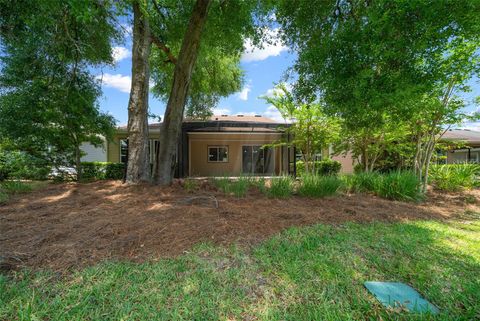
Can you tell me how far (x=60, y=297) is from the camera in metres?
2.10

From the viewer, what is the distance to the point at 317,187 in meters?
6.14

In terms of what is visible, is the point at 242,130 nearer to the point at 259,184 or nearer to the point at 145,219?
the point at 259,184

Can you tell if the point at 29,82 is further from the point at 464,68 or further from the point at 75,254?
the point at 464,68

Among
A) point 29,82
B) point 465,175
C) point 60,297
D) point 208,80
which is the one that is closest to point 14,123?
point 29,82

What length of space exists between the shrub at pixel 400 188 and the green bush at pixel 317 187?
5.17 feet

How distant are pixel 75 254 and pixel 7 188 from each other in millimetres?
6268

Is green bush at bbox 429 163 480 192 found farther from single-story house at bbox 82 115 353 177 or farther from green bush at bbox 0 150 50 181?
green bush at bbox 0 150 50 181

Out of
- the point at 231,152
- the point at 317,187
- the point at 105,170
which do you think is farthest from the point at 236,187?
the point at 231,152

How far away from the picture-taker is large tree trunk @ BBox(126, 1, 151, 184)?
24.3 ft

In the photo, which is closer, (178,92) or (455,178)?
(178,92)

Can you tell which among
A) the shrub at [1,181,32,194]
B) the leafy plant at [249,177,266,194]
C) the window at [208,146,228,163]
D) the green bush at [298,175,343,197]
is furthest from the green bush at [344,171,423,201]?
the window at [208,146,228,163]

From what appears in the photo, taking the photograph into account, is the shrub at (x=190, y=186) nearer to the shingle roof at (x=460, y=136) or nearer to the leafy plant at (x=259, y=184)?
the leafy plant at (x=259, y=184)

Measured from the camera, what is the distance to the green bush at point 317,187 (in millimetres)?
6141

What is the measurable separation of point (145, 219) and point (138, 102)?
4.85m
